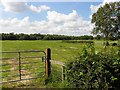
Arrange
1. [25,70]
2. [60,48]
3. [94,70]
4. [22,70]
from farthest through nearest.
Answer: [60,48] → [25,70] → [22,70] → [94,70]

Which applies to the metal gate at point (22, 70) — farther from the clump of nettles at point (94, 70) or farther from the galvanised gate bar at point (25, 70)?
the clump of nettles at point (94, 70)

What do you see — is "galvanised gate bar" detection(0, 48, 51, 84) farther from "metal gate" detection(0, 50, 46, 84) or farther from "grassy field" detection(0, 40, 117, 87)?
"grassy field" detection(0, 40, 117, 87)

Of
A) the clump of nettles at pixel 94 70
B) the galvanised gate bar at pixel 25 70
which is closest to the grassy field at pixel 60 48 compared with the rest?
the clump of nettles at pixel 94 70

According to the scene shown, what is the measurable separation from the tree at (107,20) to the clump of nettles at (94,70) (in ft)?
161

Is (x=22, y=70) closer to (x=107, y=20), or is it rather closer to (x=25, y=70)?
(x=25, y=70)

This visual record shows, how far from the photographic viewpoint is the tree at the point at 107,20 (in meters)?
55.6

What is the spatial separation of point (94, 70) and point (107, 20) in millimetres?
52015

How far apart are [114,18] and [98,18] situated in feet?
13.4

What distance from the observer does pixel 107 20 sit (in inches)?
2216

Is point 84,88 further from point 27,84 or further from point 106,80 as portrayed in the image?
point 27,84

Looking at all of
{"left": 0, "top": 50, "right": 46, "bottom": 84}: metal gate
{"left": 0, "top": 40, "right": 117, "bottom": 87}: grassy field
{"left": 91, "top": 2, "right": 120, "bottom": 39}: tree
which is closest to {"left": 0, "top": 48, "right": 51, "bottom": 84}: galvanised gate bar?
{"left": 0, "top": 50, "right": 46, "bottom": 84}: metal gate

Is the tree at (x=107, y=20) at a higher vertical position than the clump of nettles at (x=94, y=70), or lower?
higher

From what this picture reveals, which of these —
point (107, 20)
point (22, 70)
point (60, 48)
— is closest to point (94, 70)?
point (22, 70)

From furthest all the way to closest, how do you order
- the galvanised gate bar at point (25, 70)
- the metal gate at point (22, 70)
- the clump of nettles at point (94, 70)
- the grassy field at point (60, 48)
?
1. the metal gate at point (22, 70)
2. the galvanised gate bar at point (25, 70)
3. the grassy field at point (60, 48)
4. the clump of nettles at point (94, 70)
